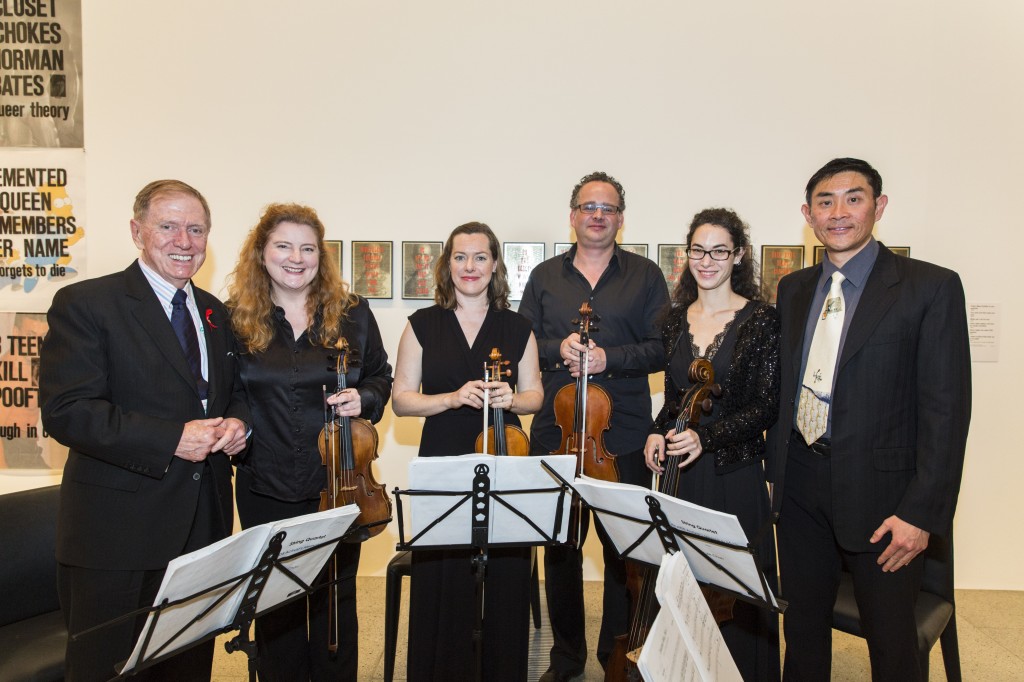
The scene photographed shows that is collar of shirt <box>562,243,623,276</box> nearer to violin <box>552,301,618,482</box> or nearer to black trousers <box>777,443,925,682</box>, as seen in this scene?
violin <box>552,301,618,482</box>

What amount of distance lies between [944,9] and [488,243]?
328 cm

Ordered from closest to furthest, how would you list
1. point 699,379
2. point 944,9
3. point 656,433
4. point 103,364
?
1. point 103,364
2. point 699,379
3. point 656,433
4. point 944,9

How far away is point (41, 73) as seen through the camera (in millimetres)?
3914

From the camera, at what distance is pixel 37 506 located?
257cm

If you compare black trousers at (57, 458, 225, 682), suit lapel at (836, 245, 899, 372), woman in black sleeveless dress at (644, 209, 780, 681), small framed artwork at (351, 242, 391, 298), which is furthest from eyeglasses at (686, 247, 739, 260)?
small framed artwork at (351, 242, 391, 298)

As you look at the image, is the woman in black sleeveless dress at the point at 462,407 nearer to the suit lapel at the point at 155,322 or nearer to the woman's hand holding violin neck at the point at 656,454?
the woman's hand holding violin neck at the point at 656,454

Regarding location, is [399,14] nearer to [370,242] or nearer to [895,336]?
[370,242]

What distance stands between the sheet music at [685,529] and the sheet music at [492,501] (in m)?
0.15

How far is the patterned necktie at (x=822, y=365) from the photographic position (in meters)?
2.11

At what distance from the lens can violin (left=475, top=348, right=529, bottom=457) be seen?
89.9 inches

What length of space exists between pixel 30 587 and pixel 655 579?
2.25m

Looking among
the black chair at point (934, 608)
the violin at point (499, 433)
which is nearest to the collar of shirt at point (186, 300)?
the violin at point (499, 433)

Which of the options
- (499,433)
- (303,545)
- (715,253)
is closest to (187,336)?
(303,545)

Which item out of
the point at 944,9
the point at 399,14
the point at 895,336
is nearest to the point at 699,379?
the point at 895,336
